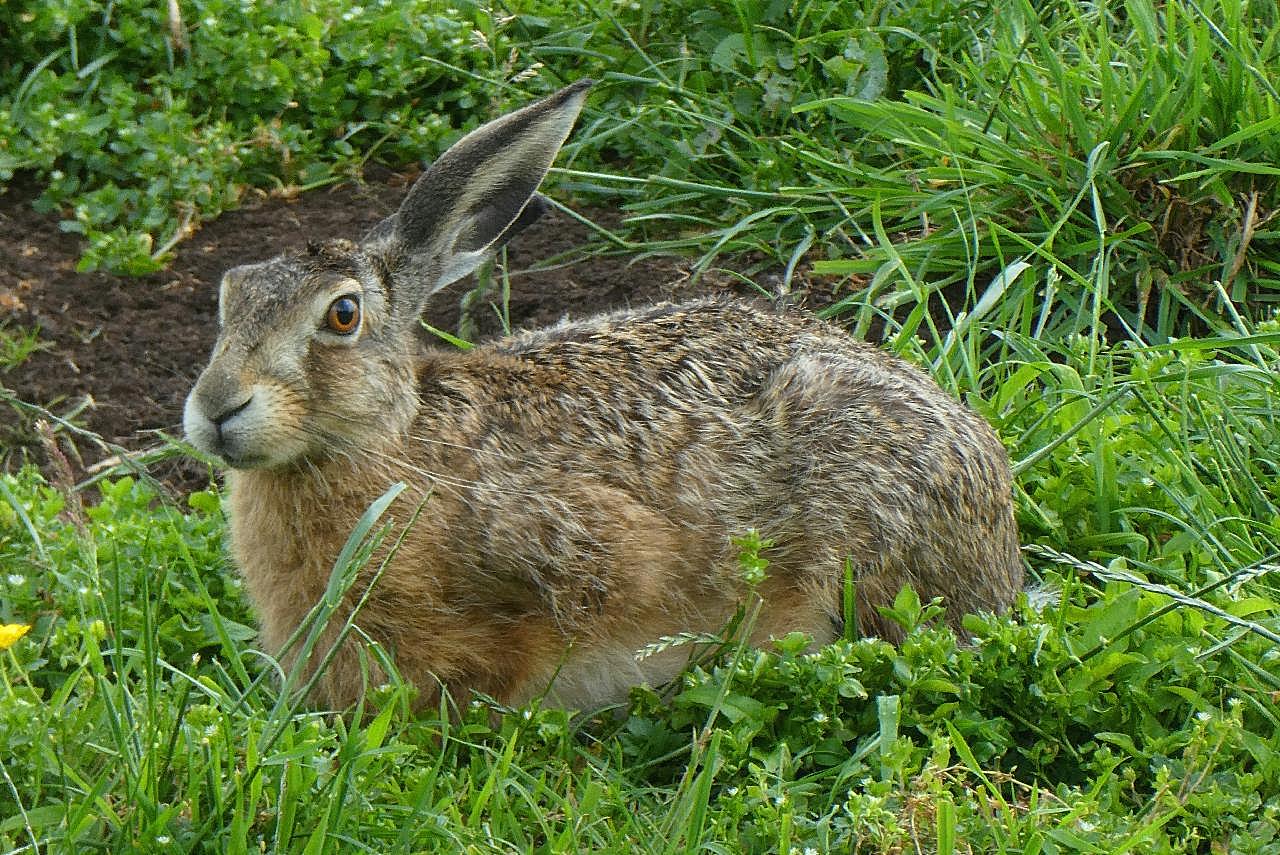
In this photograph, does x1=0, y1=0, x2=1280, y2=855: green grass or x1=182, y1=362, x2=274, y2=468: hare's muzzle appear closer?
x1=0, y1=0, x2=1280, y2=855: green grass

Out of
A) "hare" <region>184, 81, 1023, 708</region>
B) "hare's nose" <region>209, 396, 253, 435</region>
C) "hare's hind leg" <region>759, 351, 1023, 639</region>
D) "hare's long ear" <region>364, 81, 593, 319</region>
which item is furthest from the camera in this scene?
"hare's long ear" <region>364, 81, 593, 319</region>

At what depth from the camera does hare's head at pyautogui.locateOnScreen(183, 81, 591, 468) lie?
4.23 meters

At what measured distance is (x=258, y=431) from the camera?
420 cm

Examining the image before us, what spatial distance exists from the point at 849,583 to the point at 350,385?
1.47 m

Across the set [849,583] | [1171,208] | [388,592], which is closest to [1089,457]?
[849,583]

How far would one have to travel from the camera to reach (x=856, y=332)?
19.7 feet

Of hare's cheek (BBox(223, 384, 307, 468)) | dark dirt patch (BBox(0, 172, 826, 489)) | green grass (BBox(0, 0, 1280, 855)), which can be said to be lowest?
dark dirt patch (BBox(0, 172, 826, 489))

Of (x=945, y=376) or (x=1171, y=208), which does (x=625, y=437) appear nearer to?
(x=945, y=376)

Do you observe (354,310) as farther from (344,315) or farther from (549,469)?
(549,469)

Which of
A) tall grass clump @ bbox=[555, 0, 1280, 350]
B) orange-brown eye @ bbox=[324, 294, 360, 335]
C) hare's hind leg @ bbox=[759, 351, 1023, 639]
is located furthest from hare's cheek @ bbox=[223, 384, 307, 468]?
tall grass clump @ bbox=[555, 0, 1280, 350]

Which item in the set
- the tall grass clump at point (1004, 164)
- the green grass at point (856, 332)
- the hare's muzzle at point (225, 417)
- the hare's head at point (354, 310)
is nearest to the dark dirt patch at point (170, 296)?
the green grass at point (856, 332)

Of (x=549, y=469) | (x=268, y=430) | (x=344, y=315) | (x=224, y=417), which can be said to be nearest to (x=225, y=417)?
(x=224, y=417)

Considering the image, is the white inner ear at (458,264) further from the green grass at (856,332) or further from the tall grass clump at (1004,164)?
the tall grass clump at (1004,164)

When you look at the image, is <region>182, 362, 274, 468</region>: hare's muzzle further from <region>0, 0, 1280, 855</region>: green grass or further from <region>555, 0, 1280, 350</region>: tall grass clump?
<region>555, 0, 1280, 350</region>: tall grass clump
